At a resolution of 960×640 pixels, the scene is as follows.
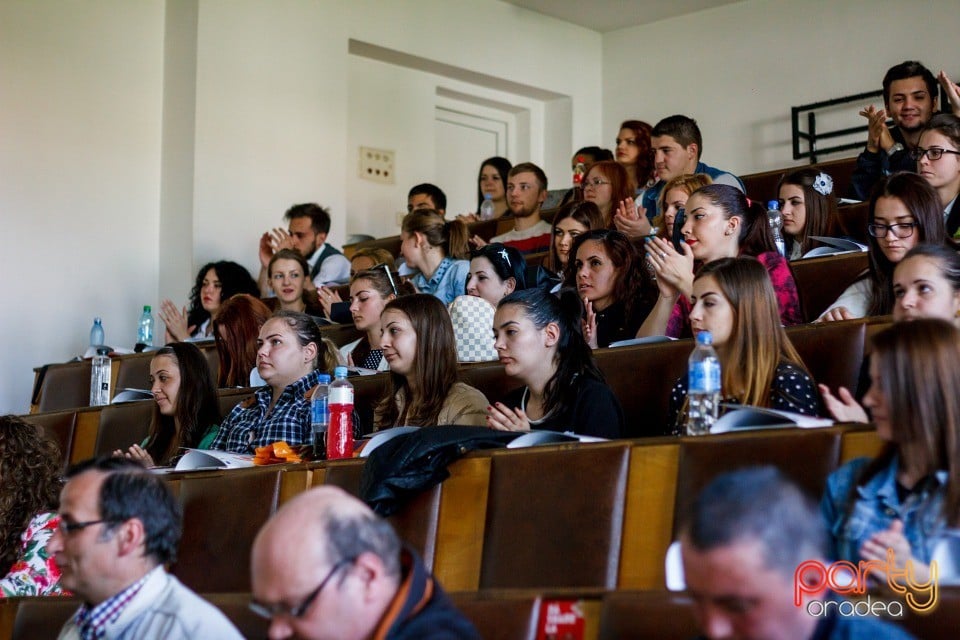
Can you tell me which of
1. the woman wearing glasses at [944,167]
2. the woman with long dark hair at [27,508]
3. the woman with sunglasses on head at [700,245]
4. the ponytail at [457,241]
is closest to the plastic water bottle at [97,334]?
the ponytail at [457,241]

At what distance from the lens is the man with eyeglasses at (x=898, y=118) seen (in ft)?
15.4

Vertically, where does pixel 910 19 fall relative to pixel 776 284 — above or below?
above

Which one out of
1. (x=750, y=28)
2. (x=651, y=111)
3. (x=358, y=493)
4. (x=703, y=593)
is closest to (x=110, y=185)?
(x=651, y=111)

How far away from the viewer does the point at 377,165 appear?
711 centimetres

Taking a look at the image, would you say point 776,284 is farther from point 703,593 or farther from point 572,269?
point 703,593

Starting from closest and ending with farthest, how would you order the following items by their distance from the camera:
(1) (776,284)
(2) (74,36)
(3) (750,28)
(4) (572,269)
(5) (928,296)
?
1. (5) (928,296)
2. (1) (776,284)
3. (4) (572,269)
4. (2) (74,36)
5. (3) (750,28)

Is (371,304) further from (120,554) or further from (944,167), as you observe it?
(120,554)

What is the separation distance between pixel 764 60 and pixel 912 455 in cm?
570

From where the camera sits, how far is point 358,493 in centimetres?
259

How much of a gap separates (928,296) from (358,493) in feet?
3.91

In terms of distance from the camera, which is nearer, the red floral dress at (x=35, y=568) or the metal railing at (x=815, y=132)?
the red floral dress at (x=35, y=568)

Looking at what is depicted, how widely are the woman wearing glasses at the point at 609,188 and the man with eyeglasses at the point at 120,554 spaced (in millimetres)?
3451


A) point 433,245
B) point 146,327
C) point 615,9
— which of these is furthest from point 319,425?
point 615,9

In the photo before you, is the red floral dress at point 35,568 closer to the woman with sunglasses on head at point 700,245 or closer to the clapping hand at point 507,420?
the clapping hand at point 507,420
